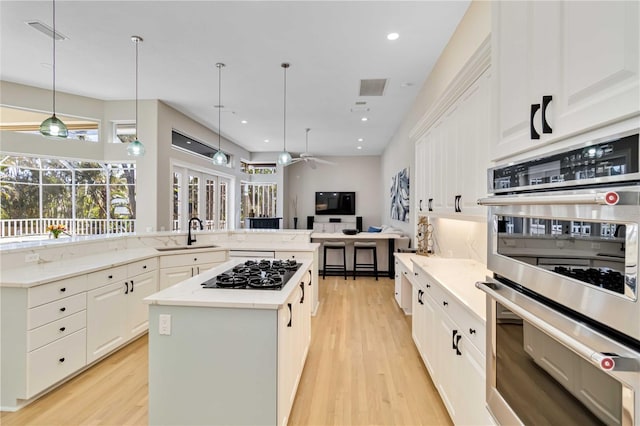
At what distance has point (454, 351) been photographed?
180 cm

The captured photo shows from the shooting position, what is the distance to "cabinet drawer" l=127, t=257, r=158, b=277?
3.13 m

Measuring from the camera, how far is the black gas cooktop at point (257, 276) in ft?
6.61

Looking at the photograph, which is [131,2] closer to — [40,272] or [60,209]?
[40,272]

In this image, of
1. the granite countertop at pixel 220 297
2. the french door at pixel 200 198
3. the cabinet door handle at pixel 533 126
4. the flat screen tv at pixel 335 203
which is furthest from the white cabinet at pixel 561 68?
the flat screen tv at pixel 335 203

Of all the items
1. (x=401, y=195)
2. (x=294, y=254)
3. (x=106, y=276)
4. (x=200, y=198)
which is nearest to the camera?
(x=106, y=276)

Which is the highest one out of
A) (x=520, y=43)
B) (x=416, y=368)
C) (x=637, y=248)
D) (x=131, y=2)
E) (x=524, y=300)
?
(x=131, y=2)

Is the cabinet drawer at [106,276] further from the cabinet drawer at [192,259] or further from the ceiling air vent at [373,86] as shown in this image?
the ceiling air vent at [373,86]

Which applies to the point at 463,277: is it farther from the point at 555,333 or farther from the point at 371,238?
the point at 371,238

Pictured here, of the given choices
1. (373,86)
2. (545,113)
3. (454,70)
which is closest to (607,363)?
(545,113)

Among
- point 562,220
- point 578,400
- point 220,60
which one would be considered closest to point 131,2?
point 220,60

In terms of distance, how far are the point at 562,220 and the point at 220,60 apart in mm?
4001

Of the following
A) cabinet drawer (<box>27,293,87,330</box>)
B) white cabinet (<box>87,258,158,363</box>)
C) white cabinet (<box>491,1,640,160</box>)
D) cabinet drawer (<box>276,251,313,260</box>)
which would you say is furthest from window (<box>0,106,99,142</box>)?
white cabinet (<box>491,1,640,160</box>)

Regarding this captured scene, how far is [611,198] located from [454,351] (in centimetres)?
154

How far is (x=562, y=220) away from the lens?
74cm
